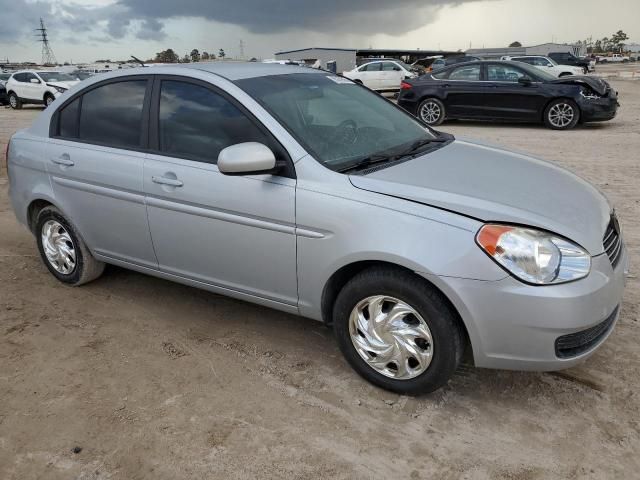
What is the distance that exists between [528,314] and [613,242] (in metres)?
0.80

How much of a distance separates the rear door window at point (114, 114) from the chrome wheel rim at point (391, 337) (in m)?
1.92

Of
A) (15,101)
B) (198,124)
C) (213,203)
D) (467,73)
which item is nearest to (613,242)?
(213,203)

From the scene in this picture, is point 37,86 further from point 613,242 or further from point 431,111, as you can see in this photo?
point 613,242

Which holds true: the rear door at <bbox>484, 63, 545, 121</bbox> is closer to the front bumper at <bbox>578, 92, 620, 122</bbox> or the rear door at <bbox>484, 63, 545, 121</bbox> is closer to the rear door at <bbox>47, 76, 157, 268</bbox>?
the front bumper at <bbox>578, 92, 620, 122</bbox>

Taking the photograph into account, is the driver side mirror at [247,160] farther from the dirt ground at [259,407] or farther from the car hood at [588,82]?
the car hood at [588,82]

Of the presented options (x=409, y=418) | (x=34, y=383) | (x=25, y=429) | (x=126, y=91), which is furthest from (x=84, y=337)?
(x=409, y=418)

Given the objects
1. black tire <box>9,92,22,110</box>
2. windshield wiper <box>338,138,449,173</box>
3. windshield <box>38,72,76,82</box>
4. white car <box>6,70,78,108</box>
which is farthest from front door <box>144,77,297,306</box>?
black tire <box>9,92,22,110</box>

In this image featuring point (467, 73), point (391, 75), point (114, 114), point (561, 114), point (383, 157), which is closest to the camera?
point (383, 157)

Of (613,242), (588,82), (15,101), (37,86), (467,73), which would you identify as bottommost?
(15,101)

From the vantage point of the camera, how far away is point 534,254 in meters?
2.52

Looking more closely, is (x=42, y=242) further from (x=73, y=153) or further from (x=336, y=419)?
(x=336, y=419)

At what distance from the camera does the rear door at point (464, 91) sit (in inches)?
509

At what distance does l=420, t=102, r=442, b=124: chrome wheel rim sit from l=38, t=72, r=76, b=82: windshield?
1502cm

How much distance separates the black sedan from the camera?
469 inches
